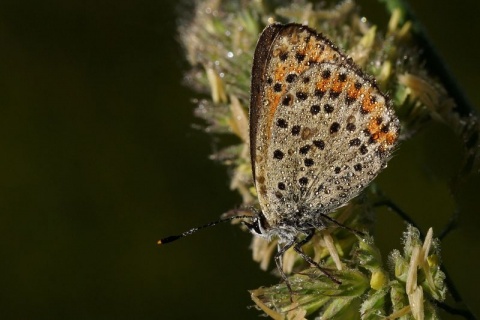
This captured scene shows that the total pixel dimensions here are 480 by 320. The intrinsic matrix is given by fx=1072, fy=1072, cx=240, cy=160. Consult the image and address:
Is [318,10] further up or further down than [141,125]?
further down

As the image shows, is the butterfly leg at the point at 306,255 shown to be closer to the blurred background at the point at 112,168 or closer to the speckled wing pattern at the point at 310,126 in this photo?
the speckled wing pattern at the point at 310,126

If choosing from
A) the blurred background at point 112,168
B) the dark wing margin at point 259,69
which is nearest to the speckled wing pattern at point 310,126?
the dark wing margin at point 259,69

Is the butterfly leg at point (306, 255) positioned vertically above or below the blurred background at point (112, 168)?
below

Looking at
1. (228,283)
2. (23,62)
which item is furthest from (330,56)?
(23,62)

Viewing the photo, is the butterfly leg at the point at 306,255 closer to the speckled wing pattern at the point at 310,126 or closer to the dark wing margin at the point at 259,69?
the speckled wing pattern at the point at 310,126

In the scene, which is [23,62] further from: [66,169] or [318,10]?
[318,10]

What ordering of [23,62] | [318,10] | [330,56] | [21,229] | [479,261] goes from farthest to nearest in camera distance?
[23,62] → [21,229] → [479,261] → [318,10] → [330,56]

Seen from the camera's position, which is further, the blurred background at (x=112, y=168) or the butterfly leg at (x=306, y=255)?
the blurred background at (x=112, y=168)

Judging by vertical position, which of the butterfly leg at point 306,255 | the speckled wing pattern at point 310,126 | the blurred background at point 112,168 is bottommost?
the butterfly leg at point 306,255

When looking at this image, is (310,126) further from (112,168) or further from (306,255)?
(112,168)
